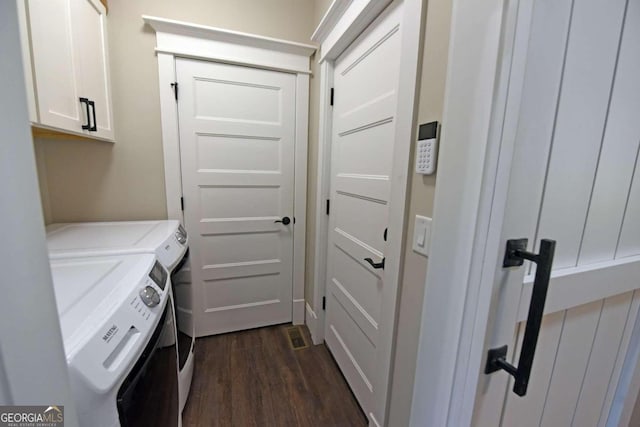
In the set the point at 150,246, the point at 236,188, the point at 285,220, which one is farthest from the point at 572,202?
the point at 236,188

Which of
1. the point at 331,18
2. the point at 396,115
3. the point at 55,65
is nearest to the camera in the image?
the point at 396,115

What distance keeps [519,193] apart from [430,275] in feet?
0.97

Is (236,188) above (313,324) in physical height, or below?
above

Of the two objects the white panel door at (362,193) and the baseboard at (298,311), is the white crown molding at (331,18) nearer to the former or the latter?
the white panel door at (362,193)

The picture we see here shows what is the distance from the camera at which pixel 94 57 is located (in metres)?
1.44

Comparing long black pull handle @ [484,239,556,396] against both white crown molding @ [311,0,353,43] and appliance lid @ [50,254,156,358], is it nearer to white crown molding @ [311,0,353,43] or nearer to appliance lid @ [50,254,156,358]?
appliance lid @ [50,254,156,358]

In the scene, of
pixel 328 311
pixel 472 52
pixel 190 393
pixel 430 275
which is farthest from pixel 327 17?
pixel 190 393

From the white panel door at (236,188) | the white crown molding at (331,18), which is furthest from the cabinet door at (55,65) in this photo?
the white crown molding at (331,18)

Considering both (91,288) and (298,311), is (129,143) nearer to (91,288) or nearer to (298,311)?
(91,288)

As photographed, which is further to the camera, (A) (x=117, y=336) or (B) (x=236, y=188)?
(B) (x=236, y=188)

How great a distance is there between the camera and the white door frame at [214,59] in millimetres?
1690

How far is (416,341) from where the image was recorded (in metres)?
0.90

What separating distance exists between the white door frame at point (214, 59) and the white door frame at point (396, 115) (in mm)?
230

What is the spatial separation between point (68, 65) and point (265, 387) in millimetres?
1997
